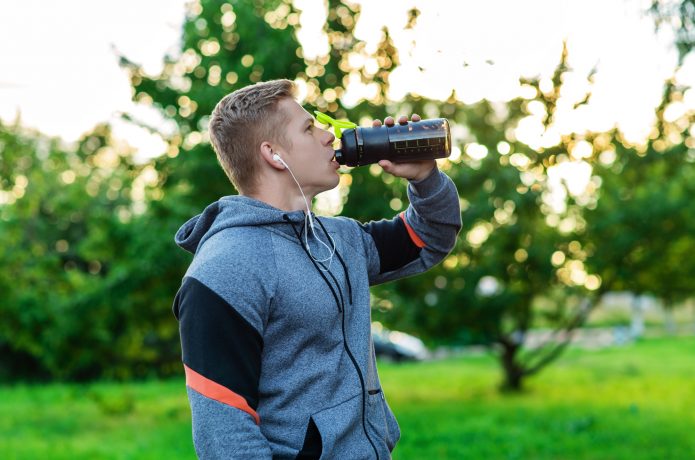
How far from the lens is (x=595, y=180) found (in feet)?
35.5

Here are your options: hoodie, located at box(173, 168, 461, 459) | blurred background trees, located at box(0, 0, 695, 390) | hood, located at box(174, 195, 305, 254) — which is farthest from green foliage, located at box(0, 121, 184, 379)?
hoodie, located at box(173, 168, 461, 459)

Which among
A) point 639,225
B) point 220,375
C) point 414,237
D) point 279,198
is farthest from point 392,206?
point 220,375

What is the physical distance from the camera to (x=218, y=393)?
1775 millimetres

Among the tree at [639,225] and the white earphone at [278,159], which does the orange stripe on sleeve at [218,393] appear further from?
the tree at [639,225]

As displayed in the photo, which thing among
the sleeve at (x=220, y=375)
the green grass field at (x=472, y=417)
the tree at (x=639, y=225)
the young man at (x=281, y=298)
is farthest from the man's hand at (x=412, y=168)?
the tree at (x=639, y=225)

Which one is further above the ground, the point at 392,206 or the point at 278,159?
the point at 278,159

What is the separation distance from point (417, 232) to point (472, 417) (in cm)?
870

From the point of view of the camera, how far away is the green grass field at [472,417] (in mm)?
8391

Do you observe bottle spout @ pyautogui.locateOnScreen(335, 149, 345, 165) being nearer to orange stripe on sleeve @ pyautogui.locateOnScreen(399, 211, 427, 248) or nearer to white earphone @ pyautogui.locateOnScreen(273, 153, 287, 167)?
white earphone @ pyautogui.locateOnScreen(273, 153, 287, 167)

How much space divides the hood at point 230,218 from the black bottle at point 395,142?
0.25m

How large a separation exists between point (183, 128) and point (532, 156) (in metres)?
4.65

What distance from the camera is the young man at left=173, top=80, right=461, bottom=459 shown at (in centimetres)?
180

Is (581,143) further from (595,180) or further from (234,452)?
(595,180)

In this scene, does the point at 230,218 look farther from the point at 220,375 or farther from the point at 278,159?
the point at 220,375
